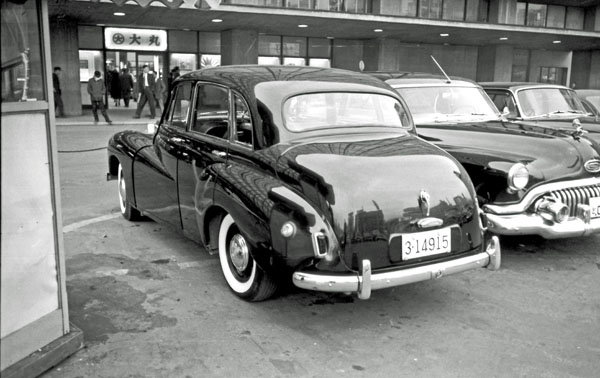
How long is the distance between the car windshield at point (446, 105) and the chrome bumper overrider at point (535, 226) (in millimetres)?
1889

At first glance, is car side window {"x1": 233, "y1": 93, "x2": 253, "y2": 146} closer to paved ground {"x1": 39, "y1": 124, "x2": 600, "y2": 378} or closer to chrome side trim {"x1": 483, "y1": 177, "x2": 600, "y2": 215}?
paved ground {"x1": 39, "y1": 124, "x2": 600, "y2": 378}

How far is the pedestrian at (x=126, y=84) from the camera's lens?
2273 centimetres

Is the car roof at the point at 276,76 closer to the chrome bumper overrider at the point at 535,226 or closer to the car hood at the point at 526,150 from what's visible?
the car hood at the point at 526,150

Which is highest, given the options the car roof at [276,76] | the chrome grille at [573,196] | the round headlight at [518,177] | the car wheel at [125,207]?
the car roof at [276,76]

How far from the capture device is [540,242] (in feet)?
20.3

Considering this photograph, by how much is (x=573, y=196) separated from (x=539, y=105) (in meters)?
3.12

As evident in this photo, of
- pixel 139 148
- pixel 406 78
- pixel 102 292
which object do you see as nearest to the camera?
pixel 102 292

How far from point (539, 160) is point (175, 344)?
368 centimetres

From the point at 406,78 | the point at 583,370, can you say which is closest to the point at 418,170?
the point at 583,370

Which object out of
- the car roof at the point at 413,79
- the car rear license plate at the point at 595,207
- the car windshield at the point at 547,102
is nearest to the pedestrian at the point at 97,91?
the car roof at the point at 413,79

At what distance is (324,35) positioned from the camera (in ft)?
84.5

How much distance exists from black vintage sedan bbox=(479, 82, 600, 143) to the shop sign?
17.5 metres

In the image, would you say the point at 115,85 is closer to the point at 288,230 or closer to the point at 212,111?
the point at 212,111

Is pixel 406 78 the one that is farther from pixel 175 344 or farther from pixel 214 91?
pixel 175 344
